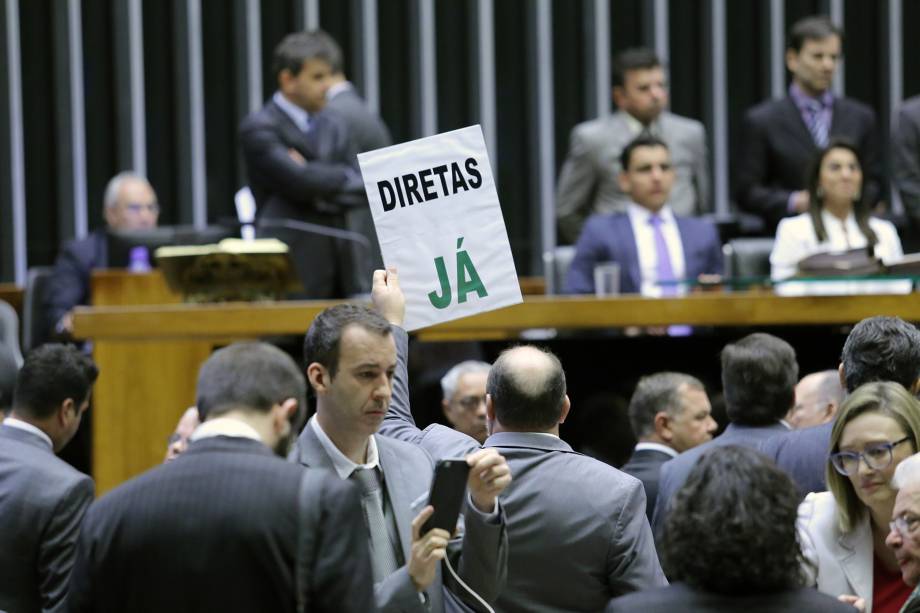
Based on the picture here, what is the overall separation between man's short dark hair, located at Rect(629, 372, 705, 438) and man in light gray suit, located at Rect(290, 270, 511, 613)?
5.13 feet

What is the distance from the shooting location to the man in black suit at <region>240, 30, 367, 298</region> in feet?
26.1

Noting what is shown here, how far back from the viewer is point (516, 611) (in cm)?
383

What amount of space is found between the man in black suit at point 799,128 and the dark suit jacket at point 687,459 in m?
4.40

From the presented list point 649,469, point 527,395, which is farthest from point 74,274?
point 527,395

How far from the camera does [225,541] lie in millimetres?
2877

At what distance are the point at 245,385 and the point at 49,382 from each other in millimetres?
1514

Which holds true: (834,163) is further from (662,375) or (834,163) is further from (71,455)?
(71,455)

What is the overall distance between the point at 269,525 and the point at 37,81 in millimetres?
8136

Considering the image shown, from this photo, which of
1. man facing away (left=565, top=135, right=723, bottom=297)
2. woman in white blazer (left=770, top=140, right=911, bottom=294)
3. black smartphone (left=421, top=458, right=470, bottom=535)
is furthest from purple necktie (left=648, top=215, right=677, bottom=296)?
black smartphone (left=421, top=458, right=470, bottom=535)

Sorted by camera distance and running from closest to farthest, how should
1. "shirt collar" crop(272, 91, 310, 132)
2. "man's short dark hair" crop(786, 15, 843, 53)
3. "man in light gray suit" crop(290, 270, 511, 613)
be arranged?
"man in light gray suit" crop(290, 270, 511, 613) < "shirt collar" crop(272, 91, 310, 132) < "man's short dark hair" crop(786, 15, 843, 53)

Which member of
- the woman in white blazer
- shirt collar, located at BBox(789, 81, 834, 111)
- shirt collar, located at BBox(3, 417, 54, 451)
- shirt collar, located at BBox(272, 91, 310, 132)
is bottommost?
shirt collar, located at BBox(3, 417, 54, 451)

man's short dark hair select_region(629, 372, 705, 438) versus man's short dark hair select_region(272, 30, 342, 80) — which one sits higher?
man's short dark hair select_region(272, 30, 342, 80)

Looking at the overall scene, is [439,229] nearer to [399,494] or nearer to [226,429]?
[399,494]

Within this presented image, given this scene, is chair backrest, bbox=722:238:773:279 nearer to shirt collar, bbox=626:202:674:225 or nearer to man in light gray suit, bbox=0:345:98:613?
shirt collar, bbox=626:202:674:225
